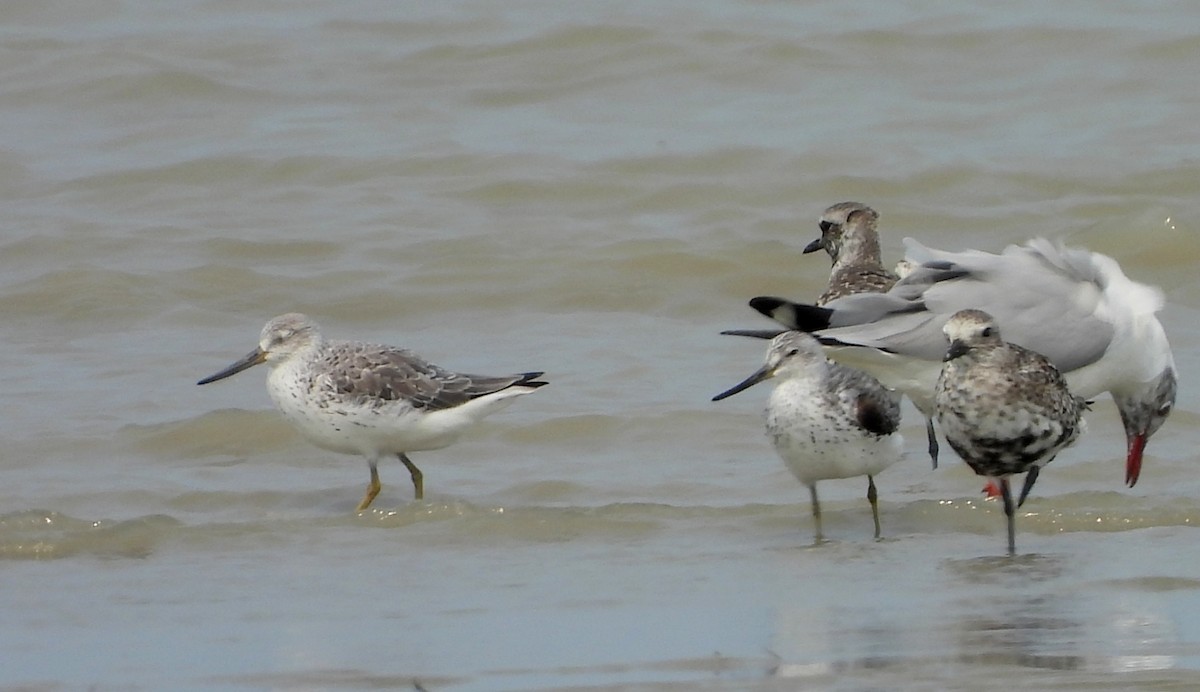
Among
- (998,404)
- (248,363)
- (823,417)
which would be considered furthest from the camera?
(248,363)

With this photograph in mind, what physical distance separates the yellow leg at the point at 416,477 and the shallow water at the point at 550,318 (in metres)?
0.09

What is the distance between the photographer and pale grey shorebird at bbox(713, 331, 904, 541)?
293 inches

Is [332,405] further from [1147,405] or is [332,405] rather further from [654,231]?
[654,231]

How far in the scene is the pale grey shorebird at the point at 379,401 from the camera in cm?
854

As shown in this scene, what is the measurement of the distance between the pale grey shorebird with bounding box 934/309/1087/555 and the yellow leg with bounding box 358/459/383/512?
98.2 inches

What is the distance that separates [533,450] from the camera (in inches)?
364

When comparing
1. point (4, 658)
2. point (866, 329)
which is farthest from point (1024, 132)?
point (4, 658)

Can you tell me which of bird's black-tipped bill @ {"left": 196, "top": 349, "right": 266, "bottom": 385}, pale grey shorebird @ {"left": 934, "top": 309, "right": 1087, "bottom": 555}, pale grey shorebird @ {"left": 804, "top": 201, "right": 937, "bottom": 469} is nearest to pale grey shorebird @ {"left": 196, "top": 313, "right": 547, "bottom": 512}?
bird's black-tipped bill @ {"left": 196, "top": 349, "right": 266, "bottom": 385}

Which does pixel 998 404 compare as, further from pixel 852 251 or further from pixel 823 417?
pixel 852 251

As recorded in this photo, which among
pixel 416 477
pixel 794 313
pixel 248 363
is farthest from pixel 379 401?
pixel 794 313

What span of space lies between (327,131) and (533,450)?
22.1ft

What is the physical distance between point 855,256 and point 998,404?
8.62 feet

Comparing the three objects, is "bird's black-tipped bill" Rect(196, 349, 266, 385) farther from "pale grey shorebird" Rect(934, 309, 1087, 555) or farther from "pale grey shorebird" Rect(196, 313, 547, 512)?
"pale grey shorebird" Rect(934, 309, 1087, 555)

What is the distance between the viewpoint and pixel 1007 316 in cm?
773
